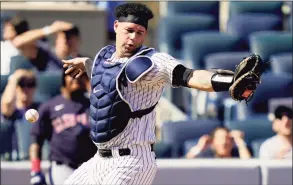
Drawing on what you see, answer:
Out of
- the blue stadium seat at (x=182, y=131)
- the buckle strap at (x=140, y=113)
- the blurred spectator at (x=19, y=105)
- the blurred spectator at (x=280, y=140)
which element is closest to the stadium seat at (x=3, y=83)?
the blurred spectator at (x=19, y=105)

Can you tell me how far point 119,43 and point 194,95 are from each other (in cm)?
459

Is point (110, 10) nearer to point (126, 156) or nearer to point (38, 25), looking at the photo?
point (38, 25)

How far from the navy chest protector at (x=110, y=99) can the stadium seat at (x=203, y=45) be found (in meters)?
4.78

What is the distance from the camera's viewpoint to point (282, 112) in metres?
8.69

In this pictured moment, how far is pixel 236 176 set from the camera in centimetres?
786

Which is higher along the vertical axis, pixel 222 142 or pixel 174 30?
pixel 174 30

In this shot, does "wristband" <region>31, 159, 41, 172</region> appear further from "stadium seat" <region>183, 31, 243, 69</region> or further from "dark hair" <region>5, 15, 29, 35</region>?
"stadium seat" <region>183, 31, 243, 69</region>

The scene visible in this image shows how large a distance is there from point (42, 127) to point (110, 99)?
2.19m

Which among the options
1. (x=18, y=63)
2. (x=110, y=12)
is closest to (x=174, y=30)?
(x=110, y=12)

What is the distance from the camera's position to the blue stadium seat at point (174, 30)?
36.2 feet

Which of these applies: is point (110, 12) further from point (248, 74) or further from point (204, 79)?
point (248, 74)

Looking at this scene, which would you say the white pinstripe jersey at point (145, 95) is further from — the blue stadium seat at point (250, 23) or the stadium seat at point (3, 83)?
the blue stadium seat at point (250, 23)

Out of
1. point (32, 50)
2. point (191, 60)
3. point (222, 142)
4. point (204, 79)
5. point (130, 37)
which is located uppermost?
point (130, 37)

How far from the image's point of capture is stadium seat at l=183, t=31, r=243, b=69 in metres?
10.6
